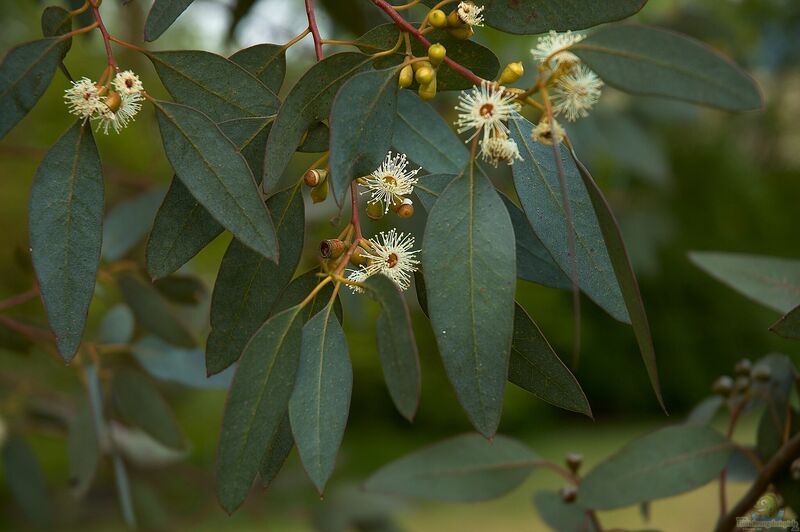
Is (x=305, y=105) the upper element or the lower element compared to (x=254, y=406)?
upper

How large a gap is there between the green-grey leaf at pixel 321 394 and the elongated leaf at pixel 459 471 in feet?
1.19

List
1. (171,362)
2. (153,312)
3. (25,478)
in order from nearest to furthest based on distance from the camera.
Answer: (153,312)
(171,362)
(25,478)

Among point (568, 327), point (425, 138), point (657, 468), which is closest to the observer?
point (425, 138)

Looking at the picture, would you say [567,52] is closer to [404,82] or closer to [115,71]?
[404,82]

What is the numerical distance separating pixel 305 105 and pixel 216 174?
0.22ft

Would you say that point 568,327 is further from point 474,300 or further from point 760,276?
point 474,300

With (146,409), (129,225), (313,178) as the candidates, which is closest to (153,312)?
(146,409)

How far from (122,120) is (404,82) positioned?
0.59 ft

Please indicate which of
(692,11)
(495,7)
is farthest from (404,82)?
(692,11)

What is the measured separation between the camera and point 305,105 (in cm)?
51

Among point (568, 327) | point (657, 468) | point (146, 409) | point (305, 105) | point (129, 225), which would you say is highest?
point (568, 327)

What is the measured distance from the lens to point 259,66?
1.95ft

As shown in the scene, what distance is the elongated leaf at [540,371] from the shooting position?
508 mm

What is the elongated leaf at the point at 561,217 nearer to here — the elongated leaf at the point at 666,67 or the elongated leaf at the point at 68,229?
the elongated leaf at the point at 666,67
